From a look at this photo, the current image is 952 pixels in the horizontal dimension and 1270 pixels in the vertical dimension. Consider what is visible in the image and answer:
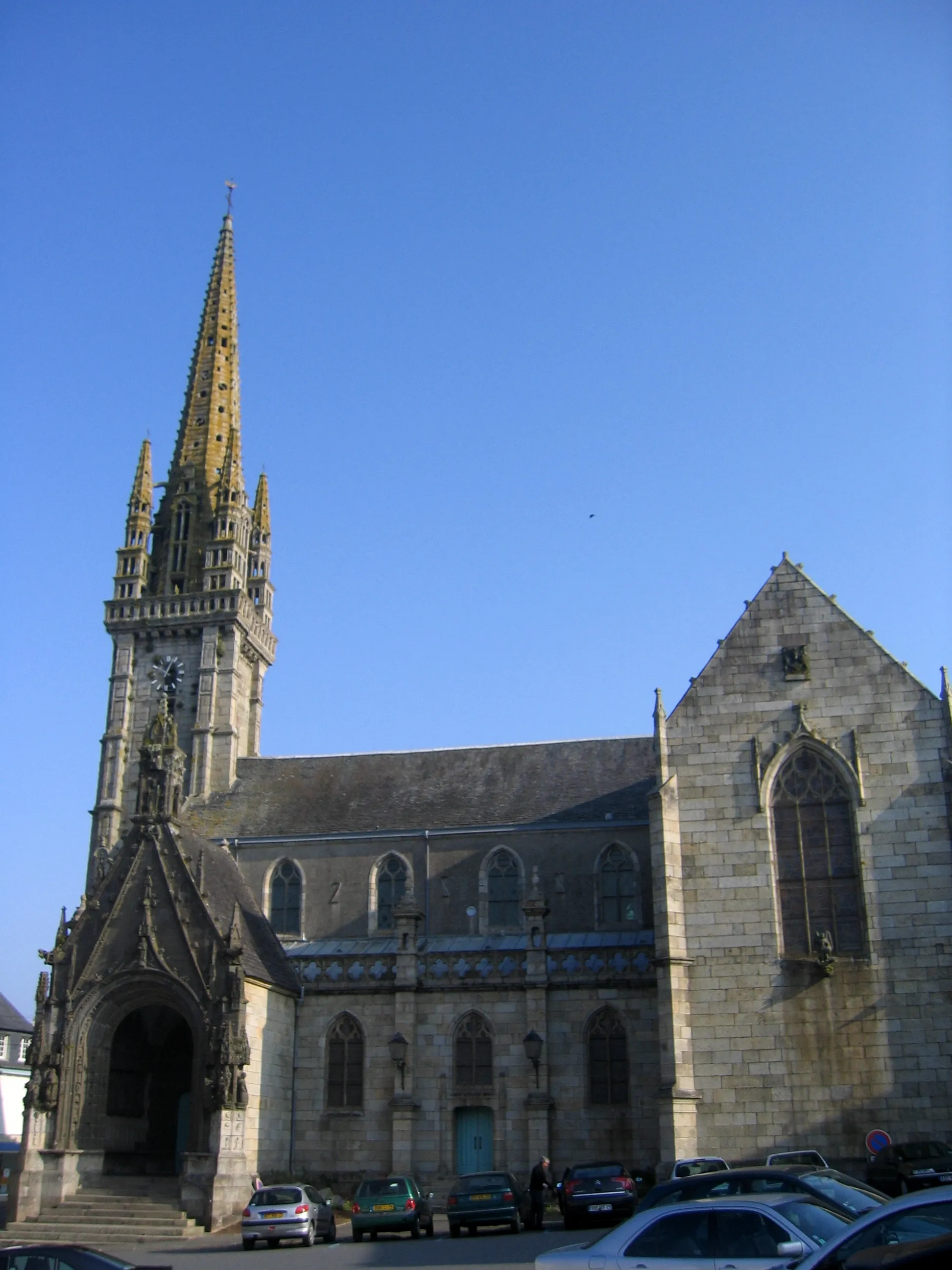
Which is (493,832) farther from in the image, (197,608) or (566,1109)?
(197,608)

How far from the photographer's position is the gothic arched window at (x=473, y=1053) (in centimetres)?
3341

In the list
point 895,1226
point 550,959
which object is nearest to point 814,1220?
point 895,1226

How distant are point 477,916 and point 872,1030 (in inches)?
518

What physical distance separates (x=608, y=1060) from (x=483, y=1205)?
8.66m

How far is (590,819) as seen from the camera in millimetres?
38031

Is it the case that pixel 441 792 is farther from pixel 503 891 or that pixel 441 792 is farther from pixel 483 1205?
pixel 483 1205

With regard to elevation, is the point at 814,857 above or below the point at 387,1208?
above

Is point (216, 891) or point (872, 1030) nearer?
point (872, 1030)

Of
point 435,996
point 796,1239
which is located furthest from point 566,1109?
point 796,1239

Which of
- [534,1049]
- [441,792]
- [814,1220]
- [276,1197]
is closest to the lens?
[814,1220]

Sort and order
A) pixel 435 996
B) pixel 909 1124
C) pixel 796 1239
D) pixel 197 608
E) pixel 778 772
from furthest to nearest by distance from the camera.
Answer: pixel 197 608, pixel 435 996, pixel 778 772, pixel 909 1124, pixel 796 1239

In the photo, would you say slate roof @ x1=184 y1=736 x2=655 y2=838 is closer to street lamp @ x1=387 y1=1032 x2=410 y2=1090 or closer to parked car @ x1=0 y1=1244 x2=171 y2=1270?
street lamp @ x1=387 y1=1032 x2=410 y2=1090

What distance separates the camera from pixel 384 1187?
25844 millimetres

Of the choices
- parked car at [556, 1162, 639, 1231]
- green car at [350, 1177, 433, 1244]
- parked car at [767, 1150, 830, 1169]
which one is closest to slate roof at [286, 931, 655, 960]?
parked car at [767, 1150, 830, 1169]
